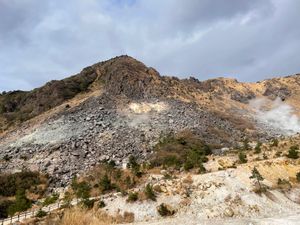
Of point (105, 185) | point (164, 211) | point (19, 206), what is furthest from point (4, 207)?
point (164, 211)

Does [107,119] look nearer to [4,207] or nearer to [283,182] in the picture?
[4,207]

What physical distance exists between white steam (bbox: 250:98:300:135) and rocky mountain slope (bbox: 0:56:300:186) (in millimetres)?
539

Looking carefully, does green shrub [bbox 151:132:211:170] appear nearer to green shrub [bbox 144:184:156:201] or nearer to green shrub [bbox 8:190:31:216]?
green shrub [bbox 144:184:156:201]

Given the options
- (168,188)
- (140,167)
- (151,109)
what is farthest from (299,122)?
(168,188)

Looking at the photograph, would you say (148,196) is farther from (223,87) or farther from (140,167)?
(223,87)

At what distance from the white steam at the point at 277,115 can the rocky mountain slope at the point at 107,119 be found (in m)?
0.54

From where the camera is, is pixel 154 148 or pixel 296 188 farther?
pixel 154 148

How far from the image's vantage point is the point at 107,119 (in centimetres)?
5834

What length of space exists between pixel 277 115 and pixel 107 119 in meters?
41.4

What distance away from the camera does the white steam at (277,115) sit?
240 feet

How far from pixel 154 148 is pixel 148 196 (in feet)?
59.2

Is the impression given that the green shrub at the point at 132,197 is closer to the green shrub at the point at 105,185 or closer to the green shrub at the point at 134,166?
the green shrub at the point at 105,185

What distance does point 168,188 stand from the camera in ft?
111

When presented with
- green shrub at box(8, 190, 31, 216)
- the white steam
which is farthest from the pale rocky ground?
the white steam
